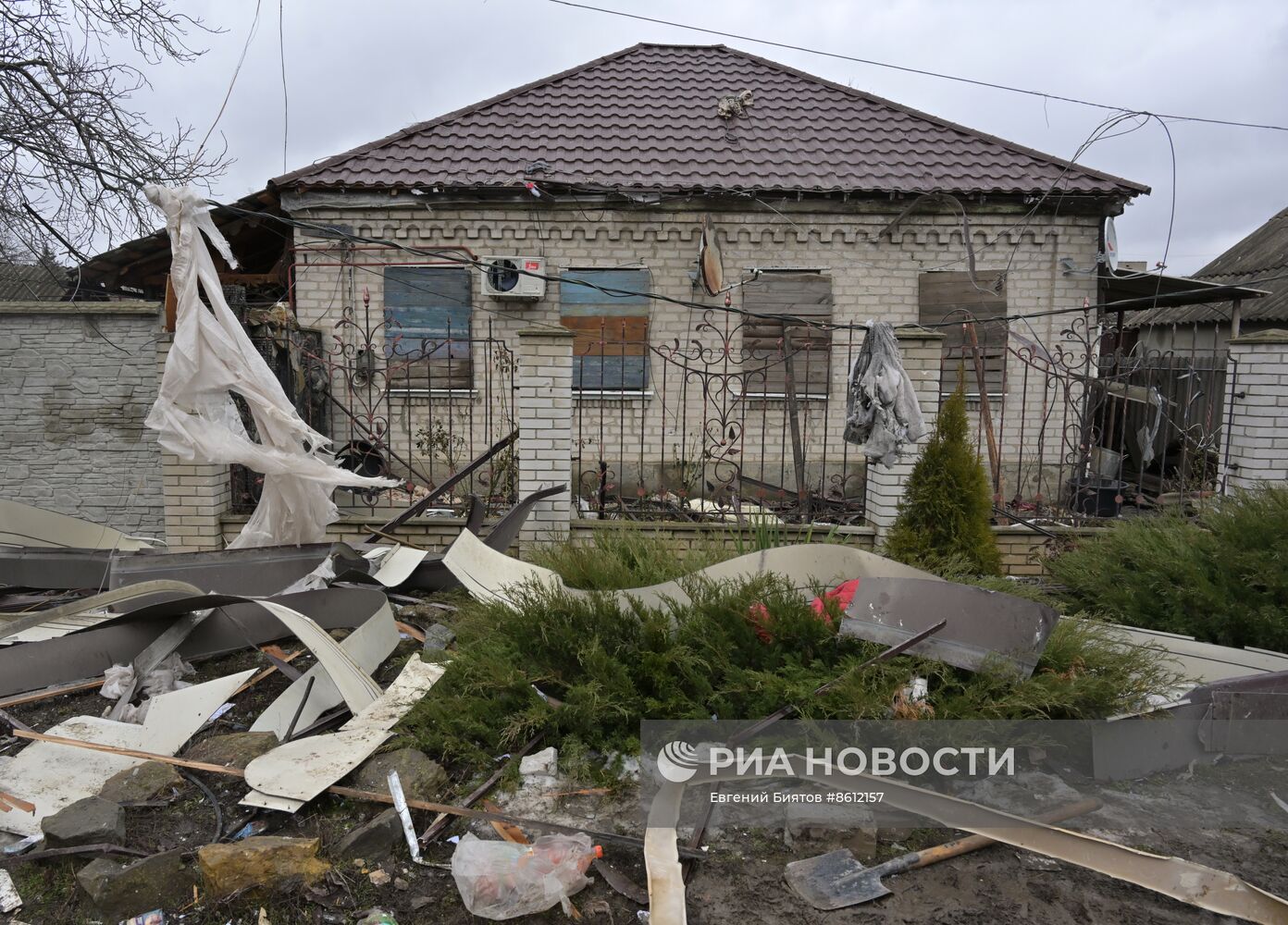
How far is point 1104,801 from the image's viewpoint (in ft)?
10.4

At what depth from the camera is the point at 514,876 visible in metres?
2.54

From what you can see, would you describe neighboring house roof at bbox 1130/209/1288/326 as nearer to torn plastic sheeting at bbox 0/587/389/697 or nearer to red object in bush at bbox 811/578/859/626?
red object in bush at bbox 811/578/859/626

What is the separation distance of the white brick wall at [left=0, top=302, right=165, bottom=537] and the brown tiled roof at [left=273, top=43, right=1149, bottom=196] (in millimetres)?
2770

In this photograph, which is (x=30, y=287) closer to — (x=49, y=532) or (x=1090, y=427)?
(x=49, y=532)

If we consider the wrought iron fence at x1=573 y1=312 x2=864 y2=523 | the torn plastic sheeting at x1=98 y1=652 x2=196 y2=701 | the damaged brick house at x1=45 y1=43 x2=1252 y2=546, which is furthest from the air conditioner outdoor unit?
the torn plastic sheeting at x1=98 y1=652 x2=196 y2=701

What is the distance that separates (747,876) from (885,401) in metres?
3.57

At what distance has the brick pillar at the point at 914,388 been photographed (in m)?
5.90

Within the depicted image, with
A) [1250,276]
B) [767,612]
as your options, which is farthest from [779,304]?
[1250,276]

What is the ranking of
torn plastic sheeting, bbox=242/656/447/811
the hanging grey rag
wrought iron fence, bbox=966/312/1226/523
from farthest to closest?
wrought iron fence, bbox=966/312/1226/523
the hanging grey rag
torn plastic sheeting, bbox=242/656/447/811

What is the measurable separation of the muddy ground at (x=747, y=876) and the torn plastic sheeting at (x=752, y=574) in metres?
1.08

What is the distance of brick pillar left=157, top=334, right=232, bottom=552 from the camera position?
233 inches

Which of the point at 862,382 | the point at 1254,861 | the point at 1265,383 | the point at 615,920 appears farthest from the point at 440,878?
the point at 1265,383

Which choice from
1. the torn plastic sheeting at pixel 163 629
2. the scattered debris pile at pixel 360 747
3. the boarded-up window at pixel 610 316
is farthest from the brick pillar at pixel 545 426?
the boarded-up window at pixel 610 316

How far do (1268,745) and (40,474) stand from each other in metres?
8.89
